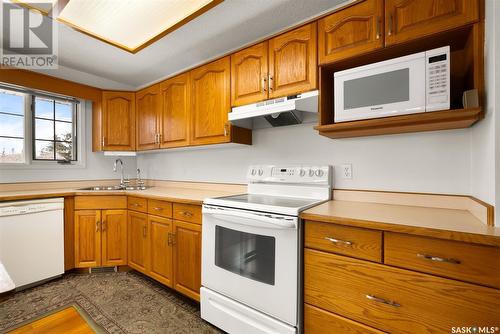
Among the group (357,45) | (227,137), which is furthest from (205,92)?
(357,45)

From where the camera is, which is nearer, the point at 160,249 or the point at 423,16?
the point at 423,16

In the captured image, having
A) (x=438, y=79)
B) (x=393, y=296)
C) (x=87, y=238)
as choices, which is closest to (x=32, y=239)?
(x=87, y=238)

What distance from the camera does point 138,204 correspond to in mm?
2393

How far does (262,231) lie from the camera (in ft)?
4.67

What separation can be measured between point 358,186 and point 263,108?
907 mm

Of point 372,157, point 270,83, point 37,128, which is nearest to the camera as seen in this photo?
point 372,157

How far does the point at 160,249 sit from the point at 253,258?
1093mm

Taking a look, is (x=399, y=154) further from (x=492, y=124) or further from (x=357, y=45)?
(x=357, y=45)

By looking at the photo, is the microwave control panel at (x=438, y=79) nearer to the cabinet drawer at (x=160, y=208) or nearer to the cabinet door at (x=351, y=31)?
the cabinet door at (x=351, y=31)

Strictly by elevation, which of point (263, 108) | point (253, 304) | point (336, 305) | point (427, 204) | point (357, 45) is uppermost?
point (357, 45)
